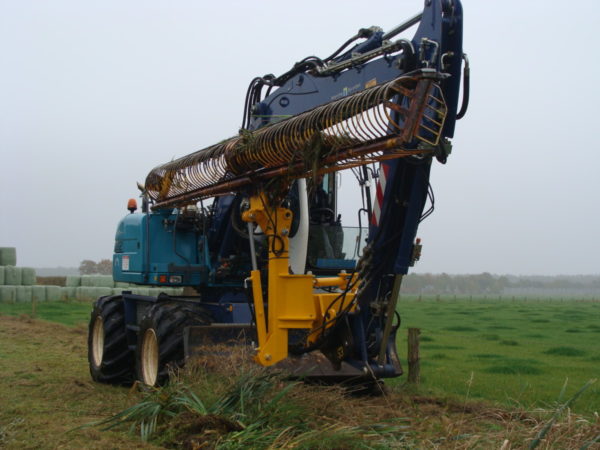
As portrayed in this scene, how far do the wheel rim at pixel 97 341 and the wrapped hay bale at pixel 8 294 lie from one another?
65.6ft

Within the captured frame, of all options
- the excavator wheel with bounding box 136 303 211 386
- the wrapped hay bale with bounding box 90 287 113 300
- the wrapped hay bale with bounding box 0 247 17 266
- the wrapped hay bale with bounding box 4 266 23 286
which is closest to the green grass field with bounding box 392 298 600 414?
the excavator wheel with bounding box 136 303 211 386

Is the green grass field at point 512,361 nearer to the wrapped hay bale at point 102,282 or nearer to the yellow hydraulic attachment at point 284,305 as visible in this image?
the yellow hydraulic attachment at point 284,305

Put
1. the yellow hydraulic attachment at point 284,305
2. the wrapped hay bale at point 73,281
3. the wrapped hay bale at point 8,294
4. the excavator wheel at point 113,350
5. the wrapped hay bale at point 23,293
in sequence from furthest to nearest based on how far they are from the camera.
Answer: the wrapped hay bale at point 73,281 < the wrapped hay bale at point 23,293 < the wrapped hay bale at point 8,294 < the excavator wheel at point 113,350 < the yellow hydraulic attachment at point 284,305

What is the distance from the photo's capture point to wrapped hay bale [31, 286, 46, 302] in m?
32.0

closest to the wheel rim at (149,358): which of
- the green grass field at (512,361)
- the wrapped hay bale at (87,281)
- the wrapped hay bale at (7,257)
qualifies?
the green grass field at (512,361)

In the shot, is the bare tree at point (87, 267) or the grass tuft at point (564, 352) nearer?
the grass tuft at point (564, 352)

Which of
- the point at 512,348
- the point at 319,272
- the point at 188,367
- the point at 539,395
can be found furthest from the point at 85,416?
the point at 512,348

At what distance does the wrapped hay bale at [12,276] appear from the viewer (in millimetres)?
31953

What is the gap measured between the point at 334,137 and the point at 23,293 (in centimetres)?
2712

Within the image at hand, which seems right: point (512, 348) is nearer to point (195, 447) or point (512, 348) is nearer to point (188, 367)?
point (188, 367)

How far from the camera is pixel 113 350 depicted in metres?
11.9

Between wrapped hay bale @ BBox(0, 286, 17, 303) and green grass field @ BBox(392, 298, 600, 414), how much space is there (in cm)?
1537

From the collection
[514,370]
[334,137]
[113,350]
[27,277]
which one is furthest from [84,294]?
[334,137]

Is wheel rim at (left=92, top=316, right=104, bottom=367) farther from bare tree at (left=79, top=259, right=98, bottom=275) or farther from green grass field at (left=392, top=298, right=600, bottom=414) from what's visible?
bare tree at (left=79, top=259, right=98, bottom=275)
